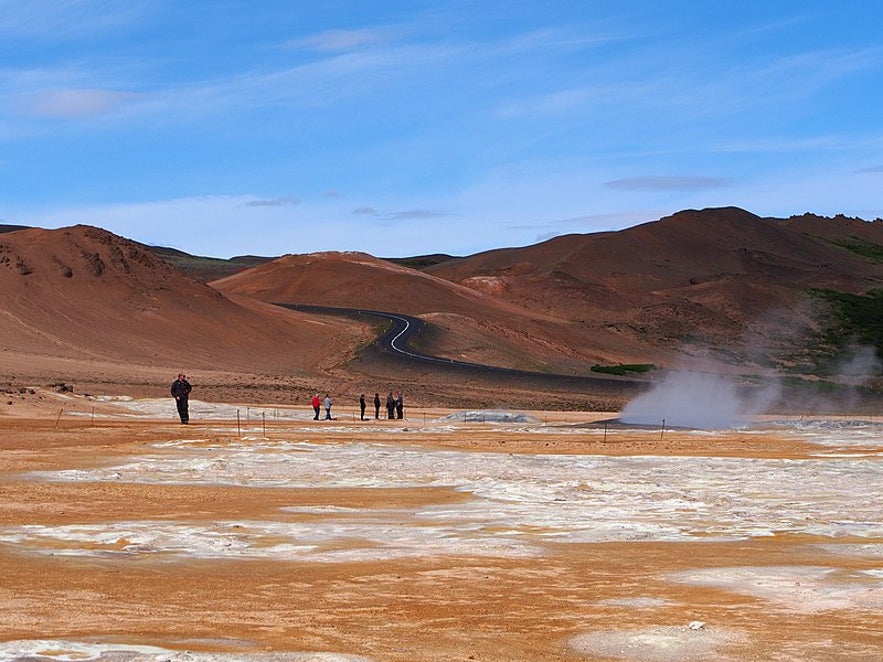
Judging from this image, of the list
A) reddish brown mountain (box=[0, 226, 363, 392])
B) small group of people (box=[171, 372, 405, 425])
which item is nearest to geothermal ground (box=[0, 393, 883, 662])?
small group of people (box=[171, 372, 405, 425])

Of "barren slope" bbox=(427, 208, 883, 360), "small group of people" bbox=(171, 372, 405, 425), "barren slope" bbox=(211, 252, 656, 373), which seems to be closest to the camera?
"small group of people" bbox=(171, 372, 405, 425)

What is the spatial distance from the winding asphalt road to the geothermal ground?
47.0 metres

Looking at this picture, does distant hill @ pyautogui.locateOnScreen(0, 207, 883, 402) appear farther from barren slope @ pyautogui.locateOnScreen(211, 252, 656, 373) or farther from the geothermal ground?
the geothermal ground

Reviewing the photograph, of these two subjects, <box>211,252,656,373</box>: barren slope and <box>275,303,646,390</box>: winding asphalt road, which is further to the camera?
<box>211,252,656,373</box>: barren slope

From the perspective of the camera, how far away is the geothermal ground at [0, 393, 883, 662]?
39.5 feet

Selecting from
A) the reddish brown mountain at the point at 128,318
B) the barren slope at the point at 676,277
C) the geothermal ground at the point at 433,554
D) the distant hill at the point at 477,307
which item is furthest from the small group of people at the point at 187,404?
the barren slope at the point at 676,277

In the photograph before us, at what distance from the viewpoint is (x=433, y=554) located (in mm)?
17359

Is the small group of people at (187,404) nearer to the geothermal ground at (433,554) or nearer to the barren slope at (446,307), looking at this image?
the geothermal ground at (433,554)

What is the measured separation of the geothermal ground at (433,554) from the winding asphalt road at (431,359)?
4705 centimetres

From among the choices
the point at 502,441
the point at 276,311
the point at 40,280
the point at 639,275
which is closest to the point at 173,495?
the point at 502,441

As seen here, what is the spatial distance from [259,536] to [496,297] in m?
135

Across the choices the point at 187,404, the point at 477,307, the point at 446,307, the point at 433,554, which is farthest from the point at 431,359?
the point at 433,554

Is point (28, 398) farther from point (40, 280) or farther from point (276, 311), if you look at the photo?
point (276, 311)

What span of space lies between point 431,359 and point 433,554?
72.1 meters
